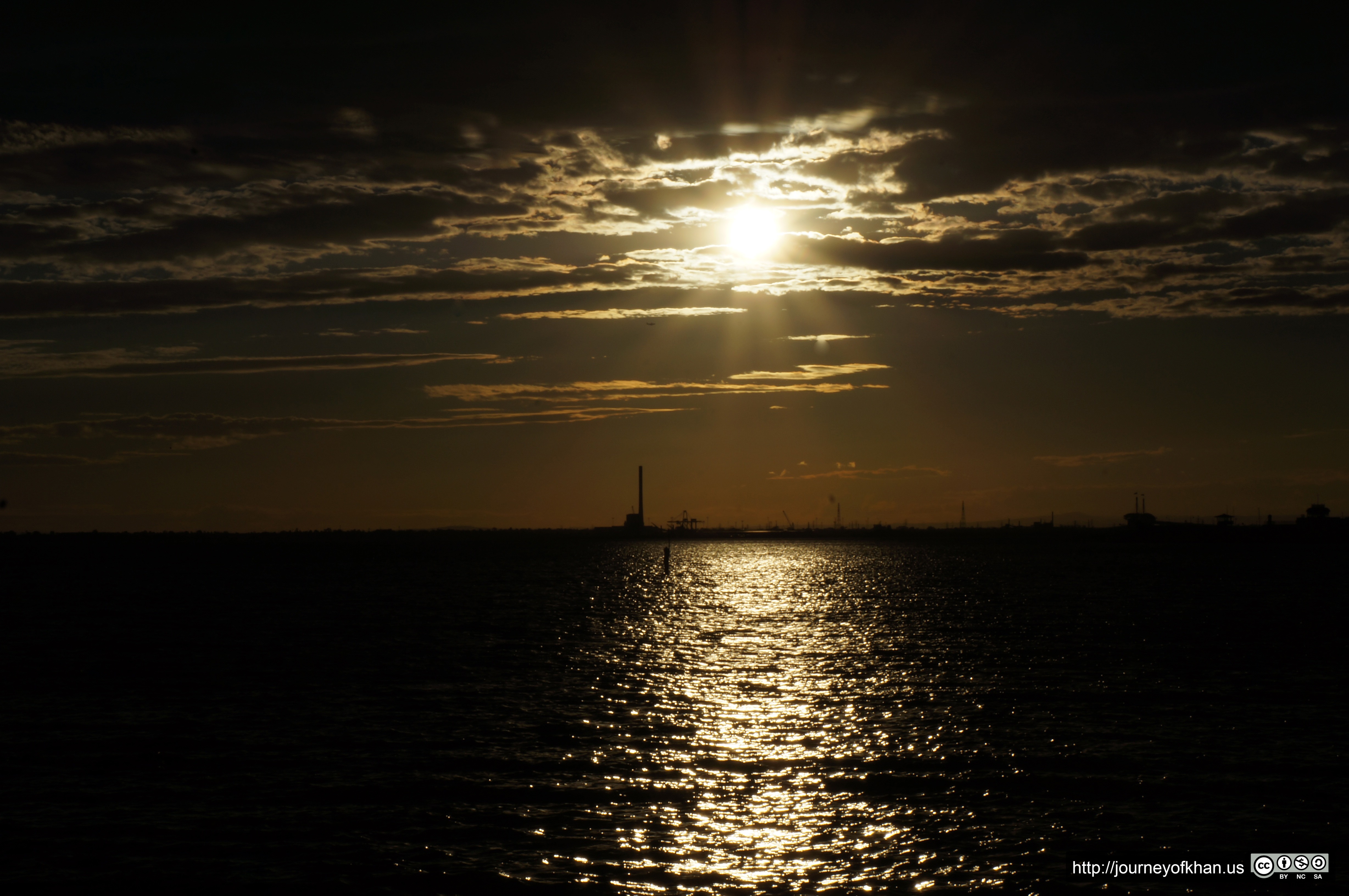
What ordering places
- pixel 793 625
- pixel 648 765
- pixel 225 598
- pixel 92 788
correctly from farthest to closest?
pixel 225 598 → pixel 793 625 → pixel 648 765 → pixel 92 788

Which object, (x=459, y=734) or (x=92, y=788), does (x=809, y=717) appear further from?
(x=92, y=788)

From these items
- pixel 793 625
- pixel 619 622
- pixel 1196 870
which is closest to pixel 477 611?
pixel 619 622

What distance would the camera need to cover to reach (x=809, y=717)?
42.2 m

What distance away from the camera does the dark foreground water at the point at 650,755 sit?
988 inches

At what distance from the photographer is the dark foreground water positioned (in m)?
25.1

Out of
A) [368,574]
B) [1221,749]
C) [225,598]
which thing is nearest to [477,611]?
[225,598]

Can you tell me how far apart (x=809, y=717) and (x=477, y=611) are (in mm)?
59196

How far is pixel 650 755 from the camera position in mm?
35312

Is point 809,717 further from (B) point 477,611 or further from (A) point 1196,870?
(B) point 477,611

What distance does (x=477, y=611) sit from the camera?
96.0 m

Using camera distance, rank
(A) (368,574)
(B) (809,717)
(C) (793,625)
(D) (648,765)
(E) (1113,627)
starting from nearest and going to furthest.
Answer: (D) (648,765), (B) (809,717), (E) (1113,627), (C) (793,625), (A) (368,574)

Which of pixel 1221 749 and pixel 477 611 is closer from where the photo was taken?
pixel 1221 749

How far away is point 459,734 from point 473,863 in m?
14.4

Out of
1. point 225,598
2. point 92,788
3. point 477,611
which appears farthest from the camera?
point 225,598
